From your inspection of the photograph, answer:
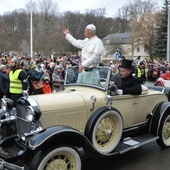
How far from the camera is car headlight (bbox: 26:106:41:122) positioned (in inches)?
156

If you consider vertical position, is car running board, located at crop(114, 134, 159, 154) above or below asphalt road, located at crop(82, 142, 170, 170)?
above

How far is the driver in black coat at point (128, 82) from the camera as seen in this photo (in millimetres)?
5139

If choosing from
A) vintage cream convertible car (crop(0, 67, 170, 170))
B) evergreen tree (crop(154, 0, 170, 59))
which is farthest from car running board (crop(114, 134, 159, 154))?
evergreen tree (crop(154, 0, 170, 59))

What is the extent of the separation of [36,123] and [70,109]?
1.95ft

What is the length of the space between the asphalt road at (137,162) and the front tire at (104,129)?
469mm

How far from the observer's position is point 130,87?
527cm

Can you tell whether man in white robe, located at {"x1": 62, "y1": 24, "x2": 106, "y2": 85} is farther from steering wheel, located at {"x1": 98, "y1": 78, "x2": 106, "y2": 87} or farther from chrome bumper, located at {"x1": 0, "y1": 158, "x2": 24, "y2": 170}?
chrome bumper, located at {"x1": 0, "y1": 158, "x2": 24, "y2": 170}

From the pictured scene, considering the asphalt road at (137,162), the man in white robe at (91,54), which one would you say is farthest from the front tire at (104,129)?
the man in white robe at (91,54)

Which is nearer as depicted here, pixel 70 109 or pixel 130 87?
pixel 70 109

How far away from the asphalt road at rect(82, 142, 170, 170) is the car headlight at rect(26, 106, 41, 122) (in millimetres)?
1421

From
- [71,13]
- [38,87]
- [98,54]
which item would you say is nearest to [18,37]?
[71,13]

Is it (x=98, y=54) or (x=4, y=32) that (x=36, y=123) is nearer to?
(x=98, y=54)

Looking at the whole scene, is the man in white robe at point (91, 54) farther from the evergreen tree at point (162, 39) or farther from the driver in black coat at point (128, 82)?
the evergreen tree at point (162, 39)

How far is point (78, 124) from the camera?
451 centimetres
